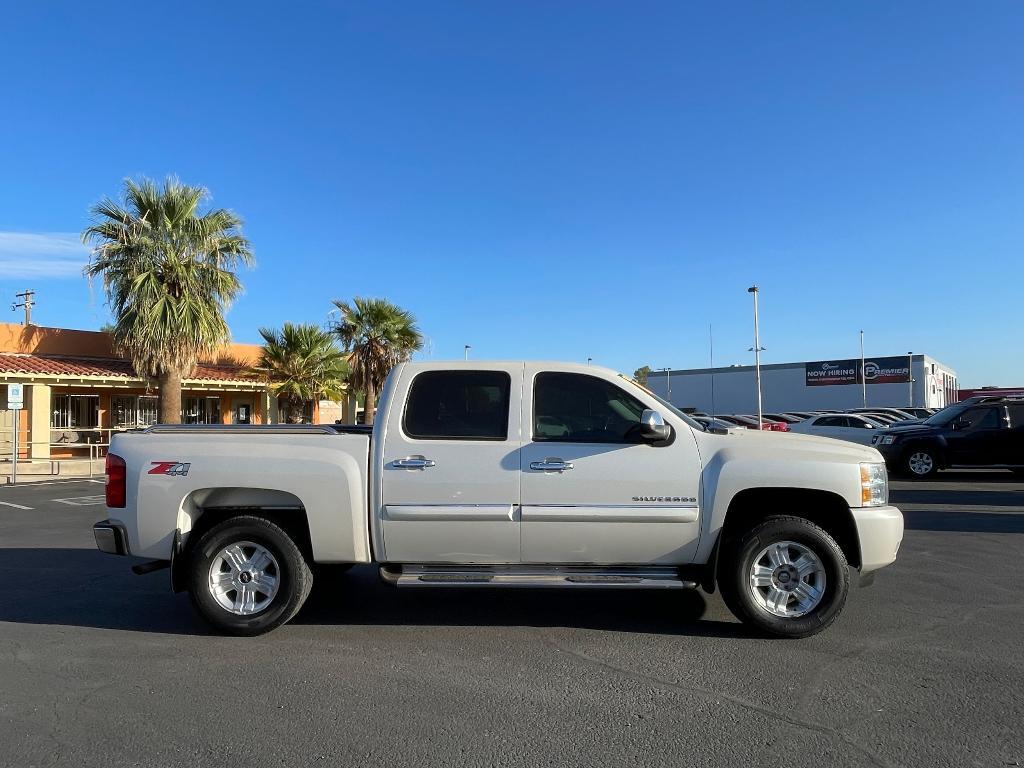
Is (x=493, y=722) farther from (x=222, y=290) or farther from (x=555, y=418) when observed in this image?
(x=222, y=290)

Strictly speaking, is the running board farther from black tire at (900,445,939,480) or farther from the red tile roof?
the red tile roof

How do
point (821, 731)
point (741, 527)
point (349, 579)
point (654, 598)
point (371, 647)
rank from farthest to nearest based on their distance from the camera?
1. point (349, 579)
2. point (654, 598)
3. point (741, 527)
4. point (371, 647)
5. point (821, 731)

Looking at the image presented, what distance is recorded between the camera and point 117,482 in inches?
218

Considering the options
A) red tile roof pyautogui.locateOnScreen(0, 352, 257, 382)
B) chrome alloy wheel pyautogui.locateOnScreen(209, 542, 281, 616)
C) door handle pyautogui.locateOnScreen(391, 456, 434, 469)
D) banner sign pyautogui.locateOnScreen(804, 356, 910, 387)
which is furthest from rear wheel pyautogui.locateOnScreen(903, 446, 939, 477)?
banner sign pyautogui.locateOnScreen(804, 356, 910, 387)

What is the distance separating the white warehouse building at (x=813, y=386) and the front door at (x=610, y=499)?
164ft

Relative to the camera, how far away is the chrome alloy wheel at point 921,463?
16.4 m

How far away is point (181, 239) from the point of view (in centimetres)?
2162

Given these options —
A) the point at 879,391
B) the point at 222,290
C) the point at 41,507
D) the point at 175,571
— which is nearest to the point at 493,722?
the point at 175,571

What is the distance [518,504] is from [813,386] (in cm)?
5939

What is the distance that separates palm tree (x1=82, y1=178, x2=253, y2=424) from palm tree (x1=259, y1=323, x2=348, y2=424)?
14.1 ft

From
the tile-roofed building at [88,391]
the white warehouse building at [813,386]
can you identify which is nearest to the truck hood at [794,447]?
the tile-roofed building at [88,391]

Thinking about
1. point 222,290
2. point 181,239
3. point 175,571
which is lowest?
point 175,571

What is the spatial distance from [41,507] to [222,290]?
9.67 meters

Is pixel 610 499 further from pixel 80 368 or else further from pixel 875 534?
pixel 80 368
